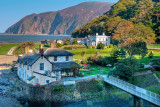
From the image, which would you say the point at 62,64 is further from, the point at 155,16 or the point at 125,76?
the point at 155,16

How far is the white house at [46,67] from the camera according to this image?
31.8 metres

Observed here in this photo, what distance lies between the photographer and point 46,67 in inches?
1348

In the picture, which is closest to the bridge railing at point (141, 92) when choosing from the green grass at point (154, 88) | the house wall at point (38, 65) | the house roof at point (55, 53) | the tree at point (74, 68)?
the green grass at point (154, 88)

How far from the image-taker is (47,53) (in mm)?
38625

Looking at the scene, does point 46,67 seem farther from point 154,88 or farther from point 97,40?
Result: point 97,40

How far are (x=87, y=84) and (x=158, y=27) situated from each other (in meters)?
72.8

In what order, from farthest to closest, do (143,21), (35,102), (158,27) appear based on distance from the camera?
(143,21) → (158,27) → (35,102)

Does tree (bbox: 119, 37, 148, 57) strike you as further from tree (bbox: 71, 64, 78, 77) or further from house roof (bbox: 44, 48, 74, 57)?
tree (bbox: 71, 64, 78, 77)

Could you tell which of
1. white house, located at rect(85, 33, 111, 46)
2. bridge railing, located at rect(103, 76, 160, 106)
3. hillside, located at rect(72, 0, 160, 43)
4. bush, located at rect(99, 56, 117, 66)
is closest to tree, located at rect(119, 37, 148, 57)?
bush, located at rect(99, 56, 117, 66)

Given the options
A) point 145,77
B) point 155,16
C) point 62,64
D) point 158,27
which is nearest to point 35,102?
point 62,64

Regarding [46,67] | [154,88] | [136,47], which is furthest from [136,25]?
[46,67]

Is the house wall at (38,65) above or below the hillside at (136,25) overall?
below

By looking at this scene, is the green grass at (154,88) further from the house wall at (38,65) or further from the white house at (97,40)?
the white house at (97,40)

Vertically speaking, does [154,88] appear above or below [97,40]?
below
